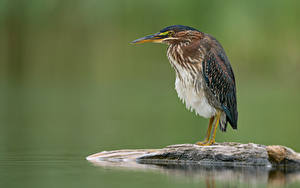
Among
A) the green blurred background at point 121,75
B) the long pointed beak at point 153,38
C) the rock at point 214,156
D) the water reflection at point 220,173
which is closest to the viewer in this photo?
the water reflection at point 220,173

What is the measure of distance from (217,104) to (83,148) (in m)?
2.43

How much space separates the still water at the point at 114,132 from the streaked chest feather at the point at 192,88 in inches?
49.3

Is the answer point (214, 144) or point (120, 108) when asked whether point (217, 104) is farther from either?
point (120, 108)

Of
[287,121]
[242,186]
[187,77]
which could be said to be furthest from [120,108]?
[242,186]

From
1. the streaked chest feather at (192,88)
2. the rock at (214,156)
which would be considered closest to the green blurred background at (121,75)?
the rock at (214,156)

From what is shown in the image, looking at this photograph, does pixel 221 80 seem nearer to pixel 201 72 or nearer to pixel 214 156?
pixel 201 72

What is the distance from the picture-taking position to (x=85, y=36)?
28.9 m

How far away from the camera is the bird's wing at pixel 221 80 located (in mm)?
9094

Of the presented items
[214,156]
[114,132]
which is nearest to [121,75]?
[114,132]

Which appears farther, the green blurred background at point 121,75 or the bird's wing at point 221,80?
the green blurred background at point 121,75

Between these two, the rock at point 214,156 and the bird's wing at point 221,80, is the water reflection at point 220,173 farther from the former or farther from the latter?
the bird's wing at point 221,80

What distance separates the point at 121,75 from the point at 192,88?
60.2 ft

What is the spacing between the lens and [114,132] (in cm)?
1270

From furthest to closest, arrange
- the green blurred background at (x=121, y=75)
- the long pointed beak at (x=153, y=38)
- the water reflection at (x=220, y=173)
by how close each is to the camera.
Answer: the green blurred background at (x=121, y=75), the long pointed beak at (x=153, y=38), the water reflection at (x=220, y=173)
